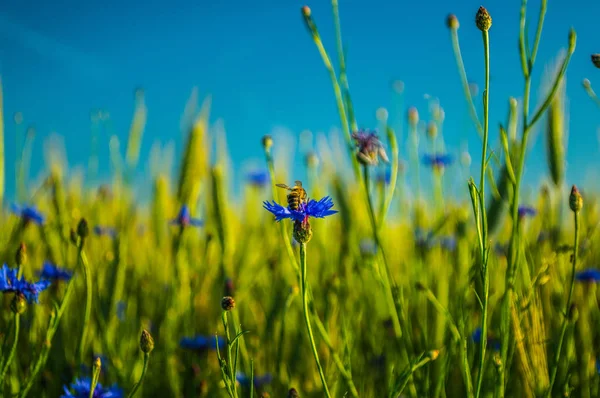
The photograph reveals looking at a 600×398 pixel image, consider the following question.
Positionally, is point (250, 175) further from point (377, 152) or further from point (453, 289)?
point (377, 152)

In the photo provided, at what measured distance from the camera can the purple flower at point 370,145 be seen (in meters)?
1.10

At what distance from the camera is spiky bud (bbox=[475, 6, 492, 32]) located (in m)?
0.85

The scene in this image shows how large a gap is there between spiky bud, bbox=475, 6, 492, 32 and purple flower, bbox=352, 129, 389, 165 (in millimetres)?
316

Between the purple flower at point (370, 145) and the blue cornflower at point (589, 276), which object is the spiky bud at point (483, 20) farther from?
the blue cornflower at point (589, 276)

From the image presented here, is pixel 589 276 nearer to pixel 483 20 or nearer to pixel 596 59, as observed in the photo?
pixel 596 59

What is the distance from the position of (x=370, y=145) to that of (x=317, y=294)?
809 millimetres

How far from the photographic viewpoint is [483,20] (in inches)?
33.6

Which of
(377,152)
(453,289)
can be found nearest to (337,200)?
(453,289)

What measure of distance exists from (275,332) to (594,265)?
1265 mm

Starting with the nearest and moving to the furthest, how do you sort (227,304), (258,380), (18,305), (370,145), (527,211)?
(227,304) → (18,305) → (370,145) → (258,380) → (527,211)

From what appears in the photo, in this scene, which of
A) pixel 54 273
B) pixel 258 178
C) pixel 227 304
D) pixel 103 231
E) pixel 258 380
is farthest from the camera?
pixel 258 178

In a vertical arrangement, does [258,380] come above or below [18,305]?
below

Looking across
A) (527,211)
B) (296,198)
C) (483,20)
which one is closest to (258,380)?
(296,198)

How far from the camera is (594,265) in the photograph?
208 centimetres
